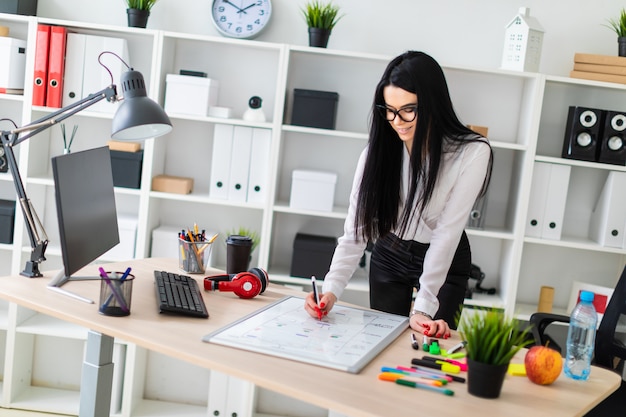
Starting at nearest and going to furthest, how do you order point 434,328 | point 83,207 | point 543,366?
point 543,366 → point 434,328 → point 83,207

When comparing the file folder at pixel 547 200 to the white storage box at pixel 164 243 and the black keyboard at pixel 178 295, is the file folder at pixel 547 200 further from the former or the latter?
the black keyboard at pixel 178 295

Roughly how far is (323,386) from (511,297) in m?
2.17

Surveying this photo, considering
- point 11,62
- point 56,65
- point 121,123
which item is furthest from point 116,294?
point 11,62

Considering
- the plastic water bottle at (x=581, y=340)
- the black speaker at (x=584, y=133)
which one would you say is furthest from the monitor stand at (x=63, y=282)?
the black speaker at (x=584, y=133)

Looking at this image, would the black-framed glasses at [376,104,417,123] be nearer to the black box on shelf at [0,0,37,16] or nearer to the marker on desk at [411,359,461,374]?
the marker on desk at [411,359,461,374]

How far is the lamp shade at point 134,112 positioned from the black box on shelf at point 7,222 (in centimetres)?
170

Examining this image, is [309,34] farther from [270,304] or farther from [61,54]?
[270,304]

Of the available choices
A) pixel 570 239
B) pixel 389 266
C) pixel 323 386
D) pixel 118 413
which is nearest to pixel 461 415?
pixel 323 386

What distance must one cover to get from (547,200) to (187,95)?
1838 mm

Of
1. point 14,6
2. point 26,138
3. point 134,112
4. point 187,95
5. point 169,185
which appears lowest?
point 169,185

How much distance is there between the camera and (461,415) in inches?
59.1

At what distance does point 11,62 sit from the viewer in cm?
354

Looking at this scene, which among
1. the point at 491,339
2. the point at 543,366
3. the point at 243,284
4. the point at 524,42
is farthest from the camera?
the point at 524,42

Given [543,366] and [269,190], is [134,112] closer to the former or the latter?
[543,366]
